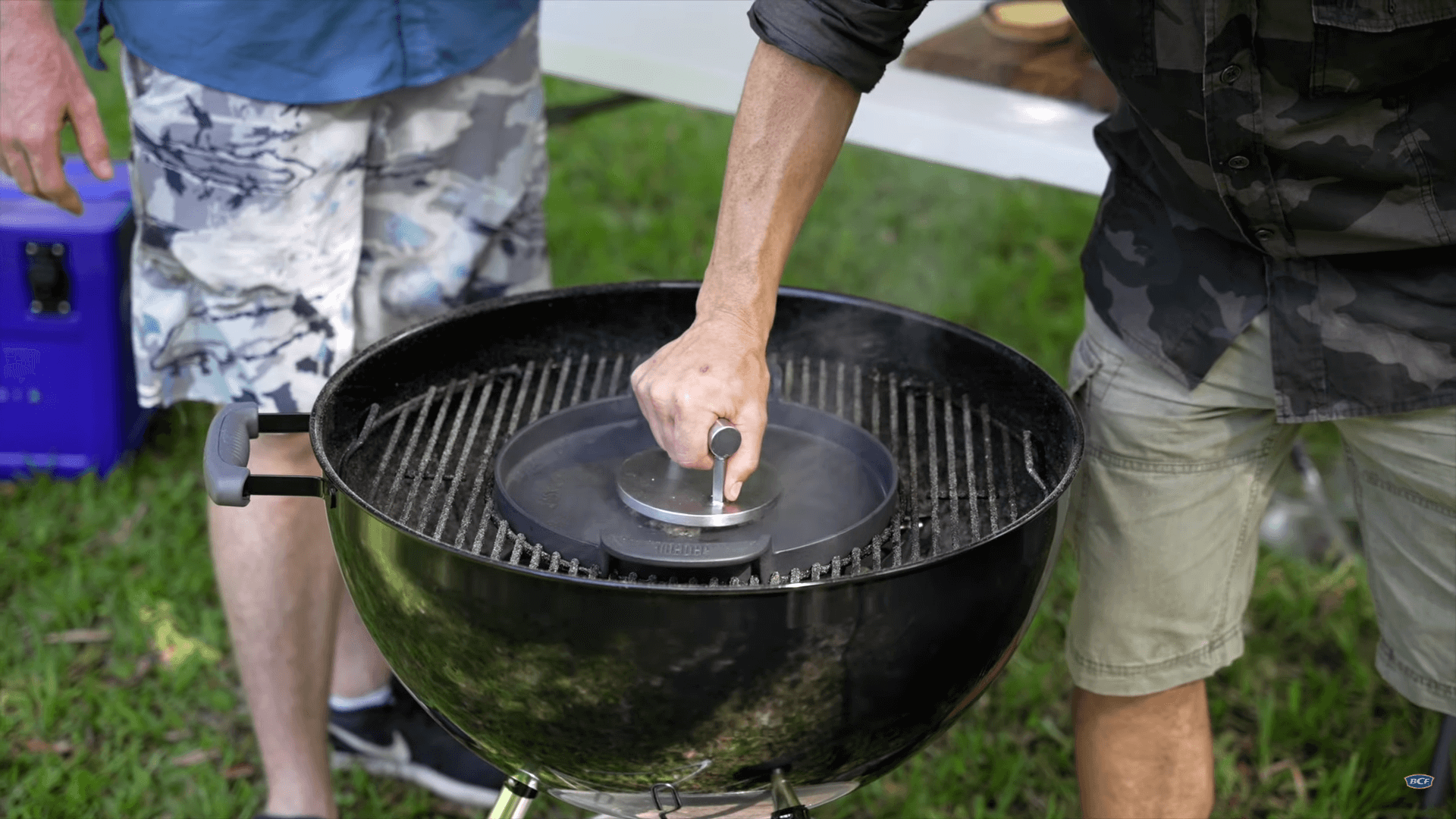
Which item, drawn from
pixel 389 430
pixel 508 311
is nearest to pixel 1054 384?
pixel 508 311

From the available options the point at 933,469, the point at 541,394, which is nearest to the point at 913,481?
the point at 933,469

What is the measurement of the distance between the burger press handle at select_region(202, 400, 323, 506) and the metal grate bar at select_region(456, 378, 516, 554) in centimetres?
18

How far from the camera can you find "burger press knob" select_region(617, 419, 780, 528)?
1440mm

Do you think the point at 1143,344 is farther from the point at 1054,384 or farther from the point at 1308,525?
the point at 1308,525

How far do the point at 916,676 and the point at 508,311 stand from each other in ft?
2.76

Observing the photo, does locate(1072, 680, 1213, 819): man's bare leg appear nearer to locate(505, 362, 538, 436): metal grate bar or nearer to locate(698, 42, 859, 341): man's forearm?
locate(698, 42, 859, 341): man's forearm

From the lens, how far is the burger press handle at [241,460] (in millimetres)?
1391

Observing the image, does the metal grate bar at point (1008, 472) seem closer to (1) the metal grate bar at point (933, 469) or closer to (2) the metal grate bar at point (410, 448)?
(1) the metal grate bar at point (933, 469)

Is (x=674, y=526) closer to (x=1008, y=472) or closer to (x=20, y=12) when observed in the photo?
(x=1008, y=472)

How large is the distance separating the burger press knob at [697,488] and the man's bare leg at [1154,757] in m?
0.74

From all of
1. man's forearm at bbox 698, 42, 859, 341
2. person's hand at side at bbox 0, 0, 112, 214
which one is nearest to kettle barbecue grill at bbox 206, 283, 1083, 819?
man's forearm at bbox 698, 42, 859, 341

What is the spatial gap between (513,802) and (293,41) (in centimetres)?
113

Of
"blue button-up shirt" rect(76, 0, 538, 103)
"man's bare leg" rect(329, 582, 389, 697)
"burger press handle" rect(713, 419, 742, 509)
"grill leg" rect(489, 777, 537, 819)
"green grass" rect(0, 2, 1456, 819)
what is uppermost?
"blue button-up shirt" rect(76, 0, 538, 103)

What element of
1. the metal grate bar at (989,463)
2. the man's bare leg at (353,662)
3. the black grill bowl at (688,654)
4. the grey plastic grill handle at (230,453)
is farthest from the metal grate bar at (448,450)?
the man's bare leg at (353,662)
